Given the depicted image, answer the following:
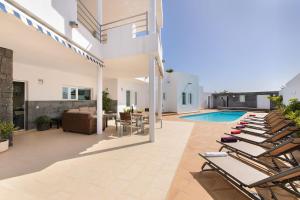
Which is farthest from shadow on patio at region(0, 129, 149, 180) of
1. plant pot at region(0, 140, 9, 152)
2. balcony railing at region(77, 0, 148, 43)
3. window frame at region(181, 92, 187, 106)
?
window frame at region(181, 92, 187, 106)

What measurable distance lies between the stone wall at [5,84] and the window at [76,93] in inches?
257

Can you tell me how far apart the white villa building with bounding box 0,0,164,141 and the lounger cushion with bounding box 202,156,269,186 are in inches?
174

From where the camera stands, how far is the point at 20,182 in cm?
409

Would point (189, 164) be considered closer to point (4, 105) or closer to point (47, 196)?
point (47, 196)

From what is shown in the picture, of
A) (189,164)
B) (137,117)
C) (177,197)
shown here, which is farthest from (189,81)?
(177,197)

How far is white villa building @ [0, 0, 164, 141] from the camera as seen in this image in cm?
501

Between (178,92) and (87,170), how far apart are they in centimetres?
2221

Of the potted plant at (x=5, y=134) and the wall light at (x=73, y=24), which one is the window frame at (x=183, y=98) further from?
the potted plant at (x=5, y=134)

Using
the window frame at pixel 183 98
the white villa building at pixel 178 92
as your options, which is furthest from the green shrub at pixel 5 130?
the window frame at pixel 183 98

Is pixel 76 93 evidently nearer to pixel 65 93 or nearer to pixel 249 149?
pixel 65 93

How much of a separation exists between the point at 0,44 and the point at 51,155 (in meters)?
5.45

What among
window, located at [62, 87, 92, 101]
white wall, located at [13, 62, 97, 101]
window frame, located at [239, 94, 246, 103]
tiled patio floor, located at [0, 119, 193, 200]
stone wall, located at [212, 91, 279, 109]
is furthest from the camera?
window frame, located at [239, 94, 246, 103]

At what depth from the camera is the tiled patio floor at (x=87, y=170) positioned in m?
3.65

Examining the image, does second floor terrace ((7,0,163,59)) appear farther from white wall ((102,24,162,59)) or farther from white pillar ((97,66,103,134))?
white pillar ((97,66,103,134))
